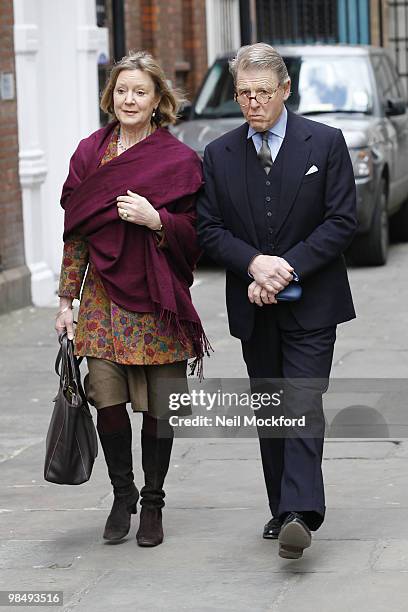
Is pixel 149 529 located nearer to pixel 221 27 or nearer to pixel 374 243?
pixel 374 243

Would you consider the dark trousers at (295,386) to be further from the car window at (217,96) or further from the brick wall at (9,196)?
the car window at (217,96)

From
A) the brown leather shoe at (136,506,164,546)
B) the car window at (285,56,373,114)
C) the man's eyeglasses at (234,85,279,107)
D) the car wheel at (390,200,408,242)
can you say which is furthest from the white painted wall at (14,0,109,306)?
the man's eyeglasses at (234,85,279,107)

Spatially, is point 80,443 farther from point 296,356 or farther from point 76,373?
point 296,356

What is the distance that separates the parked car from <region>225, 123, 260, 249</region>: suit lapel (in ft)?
26.3

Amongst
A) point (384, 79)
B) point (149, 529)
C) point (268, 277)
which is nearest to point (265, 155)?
point (268, 277)

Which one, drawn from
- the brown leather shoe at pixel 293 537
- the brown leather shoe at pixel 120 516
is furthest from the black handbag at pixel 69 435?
the brown leather shoe at pixel 293 537

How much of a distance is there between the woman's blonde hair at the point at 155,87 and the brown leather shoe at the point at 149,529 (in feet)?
4.81

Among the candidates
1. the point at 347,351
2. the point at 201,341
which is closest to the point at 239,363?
the point at 347,351

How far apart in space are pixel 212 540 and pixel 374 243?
27.4 ft

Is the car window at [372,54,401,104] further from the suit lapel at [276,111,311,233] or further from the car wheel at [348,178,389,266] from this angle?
the suit lapel at [276,111,311,233]

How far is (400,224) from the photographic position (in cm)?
1642

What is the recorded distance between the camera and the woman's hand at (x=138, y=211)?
5.61m

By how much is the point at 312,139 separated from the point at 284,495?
1.27 m

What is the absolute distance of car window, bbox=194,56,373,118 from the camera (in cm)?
1474
